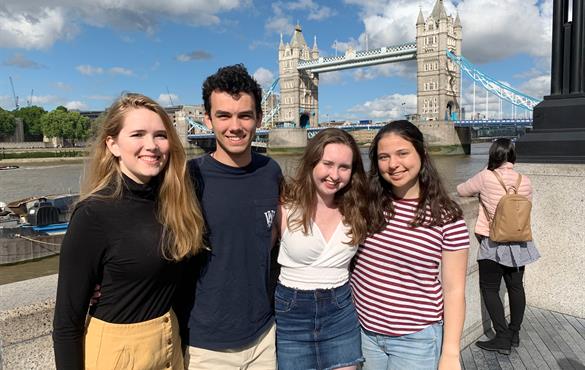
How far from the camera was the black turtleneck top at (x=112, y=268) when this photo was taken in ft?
3.33

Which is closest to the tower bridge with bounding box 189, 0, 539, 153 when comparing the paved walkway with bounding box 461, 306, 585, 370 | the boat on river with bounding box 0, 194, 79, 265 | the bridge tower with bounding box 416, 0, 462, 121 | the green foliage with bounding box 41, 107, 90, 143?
the bridge tower with bounding box 416, 0, 462, 121

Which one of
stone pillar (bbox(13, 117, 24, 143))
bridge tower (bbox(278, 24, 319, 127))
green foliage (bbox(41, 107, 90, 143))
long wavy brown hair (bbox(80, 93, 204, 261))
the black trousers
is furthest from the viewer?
bridge tower (bbox(278, 24, 319, 127))

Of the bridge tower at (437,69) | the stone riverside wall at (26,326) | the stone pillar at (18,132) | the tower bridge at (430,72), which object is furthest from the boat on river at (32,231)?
the stone pillar at (18,132)

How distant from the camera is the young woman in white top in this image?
1364 millimetres

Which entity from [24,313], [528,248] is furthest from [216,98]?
[528,248]

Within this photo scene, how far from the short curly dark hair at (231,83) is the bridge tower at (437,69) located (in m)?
48.7

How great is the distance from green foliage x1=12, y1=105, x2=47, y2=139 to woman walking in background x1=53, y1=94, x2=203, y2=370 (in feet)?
196

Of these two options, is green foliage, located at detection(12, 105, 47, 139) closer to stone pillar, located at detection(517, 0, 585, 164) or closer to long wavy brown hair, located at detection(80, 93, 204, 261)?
stone pillar, located at detection(517, 0, 585, 164)

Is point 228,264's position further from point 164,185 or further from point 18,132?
point 18,132

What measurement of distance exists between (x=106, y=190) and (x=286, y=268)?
57cm

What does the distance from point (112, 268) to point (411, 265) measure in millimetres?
807

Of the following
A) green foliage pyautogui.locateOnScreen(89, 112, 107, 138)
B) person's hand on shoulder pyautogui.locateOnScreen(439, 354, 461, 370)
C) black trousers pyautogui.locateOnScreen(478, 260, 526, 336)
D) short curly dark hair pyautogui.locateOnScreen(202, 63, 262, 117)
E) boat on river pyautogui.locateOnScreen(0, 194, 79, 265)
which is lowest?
boat on river pyautogui.locateOnScreen(0, 194, 79, 265)

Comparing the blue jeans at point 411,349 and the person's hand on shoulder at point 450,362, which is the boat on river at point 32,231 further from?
the person's hand on shoulder at point 450,362

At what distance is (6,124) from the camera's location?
4903cm
